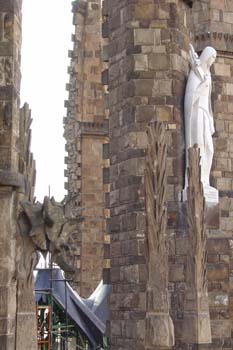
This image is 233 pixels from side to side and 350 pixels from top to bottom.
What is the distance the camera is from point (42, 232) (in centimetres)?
436

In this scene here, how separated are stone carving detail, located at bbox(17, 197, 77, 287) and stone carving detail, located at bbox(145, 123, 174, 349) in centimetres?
399

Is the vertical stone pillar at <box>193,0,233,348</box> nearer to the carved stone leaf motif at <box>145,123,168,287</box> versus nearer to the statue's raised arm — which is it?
the statue's raised arm

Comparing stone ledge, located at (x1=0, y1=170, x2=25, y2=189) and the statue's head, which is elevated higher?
the statue's head

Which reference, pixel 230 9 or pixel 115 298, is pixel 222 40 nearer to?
pixel 230 9

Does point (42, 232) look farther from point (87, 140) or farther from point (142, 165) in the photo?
point (87, 140)

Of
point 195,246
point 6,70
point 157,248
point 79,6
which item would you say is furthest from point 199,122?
point 79,6

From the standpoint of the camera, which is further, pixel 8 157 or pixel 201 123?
pixel 201 123

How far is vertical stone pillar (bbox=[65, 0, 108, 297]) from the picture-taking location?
770 inches

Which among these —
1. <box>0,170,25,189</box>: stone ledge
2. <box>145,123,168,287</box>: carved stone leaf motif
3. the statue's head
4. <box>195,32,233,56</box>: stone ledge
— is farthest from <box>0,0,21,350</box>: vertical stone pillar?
<box>195,32,233,56</box>: stone ledge

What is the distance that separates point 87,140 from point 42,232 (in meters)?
15.9

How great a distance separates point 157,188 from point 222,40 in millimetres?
5681

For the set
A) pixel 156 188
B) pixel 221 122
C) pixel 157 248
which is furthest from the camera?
pixel 221 122

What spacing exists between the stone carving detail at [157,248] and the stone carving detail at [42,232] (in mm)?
3993

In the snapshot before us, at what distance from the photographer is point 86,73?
2108 centimetres
